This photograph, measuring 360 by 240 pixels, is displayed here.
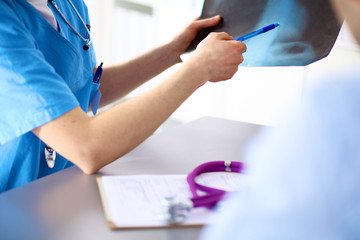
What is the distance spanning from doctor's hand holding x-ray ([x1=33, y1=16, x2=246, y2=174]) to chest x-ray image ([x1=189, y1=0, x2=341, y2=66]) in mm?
58

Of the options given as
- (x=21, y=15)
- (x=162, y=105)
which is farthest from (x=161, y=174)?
(x=21, y=15)

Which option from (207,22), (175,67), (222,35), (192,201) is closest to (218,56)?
(222,35)

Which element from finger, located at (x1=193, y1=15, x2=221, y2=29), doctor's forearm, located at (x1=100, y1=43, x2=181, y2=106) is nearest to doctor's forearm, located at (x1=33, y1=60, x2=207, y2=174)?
finger, located at (x1=193, y1=15, x2=221, y2=29)

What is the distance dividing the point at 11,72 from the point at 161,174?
34cm

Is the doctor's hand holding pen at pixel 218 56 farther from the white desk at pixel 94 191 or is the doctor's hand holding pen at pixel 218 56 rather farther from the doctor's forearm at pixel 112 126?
the white desk at pixel 94 191

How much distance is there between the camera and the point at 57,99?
2.68 feet

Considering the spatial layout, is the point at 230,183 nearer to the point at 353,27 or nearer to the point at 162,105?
the point at 162,105

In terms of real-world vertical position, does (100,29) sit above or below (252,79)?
below

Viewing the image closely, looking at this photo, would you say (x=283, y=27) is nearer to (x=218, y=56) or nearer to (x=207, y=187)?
(x=218, y=56)

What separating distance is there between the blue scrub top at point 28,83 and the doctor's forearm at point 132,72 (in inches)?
10.1

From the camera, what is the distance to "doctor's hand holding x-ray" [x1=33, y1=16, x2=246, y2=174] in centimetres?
82

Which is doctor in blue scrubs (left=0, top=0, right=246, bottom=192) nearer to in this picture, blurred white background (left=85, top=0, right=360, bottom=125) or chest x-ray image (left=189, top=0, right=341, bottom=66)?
chest x-ray image (left=189, top=0, right=341, bottom=66)

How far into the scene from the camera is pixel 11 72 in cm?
79

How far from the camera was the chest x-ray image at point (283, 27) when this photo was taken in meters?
0.85
